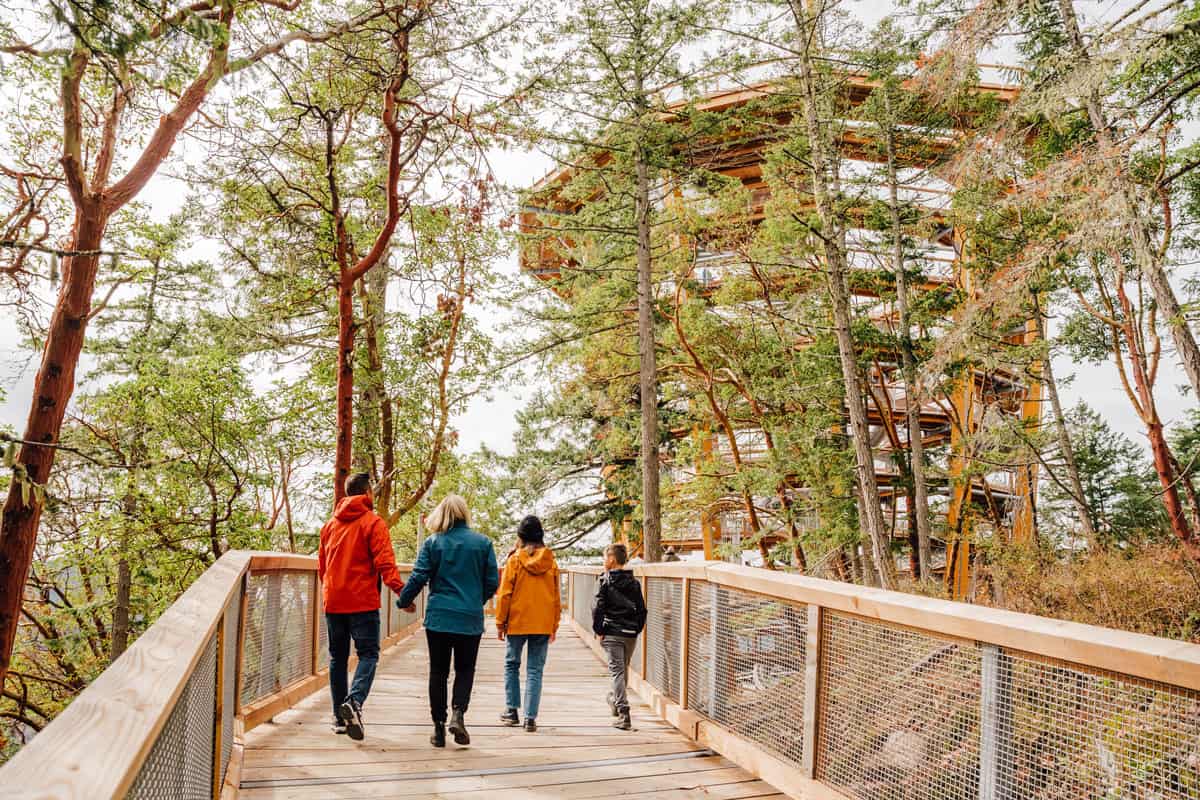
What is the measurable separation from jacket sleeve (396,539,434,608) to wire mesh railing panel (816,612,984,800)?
2.75 m

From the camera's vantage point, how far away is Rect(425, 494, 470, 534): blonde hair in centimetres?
560

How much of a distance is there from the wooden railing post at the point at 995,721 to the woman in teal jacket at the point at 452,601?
3.22m

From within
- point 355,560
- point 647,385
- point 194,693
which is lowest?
point 194,693

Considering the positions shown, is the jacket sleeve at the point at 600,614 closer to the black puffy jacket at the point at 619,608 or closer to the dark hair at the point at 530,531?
the black puffy jacket at the point at 619,608

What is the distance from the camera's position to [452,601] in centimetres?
539

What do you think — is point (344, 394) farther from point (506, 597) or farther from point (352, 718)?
point (352, 718)

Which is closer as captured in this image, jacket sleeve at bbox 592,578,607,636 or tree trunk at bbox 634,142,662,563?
jacket sleeve at bbox 592,578,607,636

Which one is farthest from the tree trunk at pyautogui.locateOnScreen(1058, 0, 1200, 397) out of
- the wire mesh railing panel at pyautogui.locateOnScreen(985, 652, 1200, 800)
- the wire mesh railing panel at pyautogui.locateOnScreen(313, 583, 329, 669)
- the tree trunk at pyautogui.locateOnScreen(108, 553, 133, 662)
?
the tree trunk at pyautogui.locateOnScreen(108, 553, 133, 662)

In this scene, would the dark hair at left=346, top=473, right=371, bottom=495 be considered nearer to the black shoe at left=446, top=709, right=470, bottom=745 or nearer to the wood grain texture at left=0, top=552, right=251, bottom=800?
the black shoe at left=446, top=709, right=470, bottom=745

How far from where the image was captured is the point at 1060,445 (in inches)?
662

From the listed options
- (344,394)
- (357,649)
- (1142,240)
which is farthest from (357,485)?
(1142,240)

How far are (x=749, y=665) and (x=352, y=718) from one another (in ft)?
9.02

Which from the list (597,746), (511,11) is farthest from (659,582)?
(511,11)

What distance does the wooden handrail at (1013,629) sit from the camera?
7.95 feet
